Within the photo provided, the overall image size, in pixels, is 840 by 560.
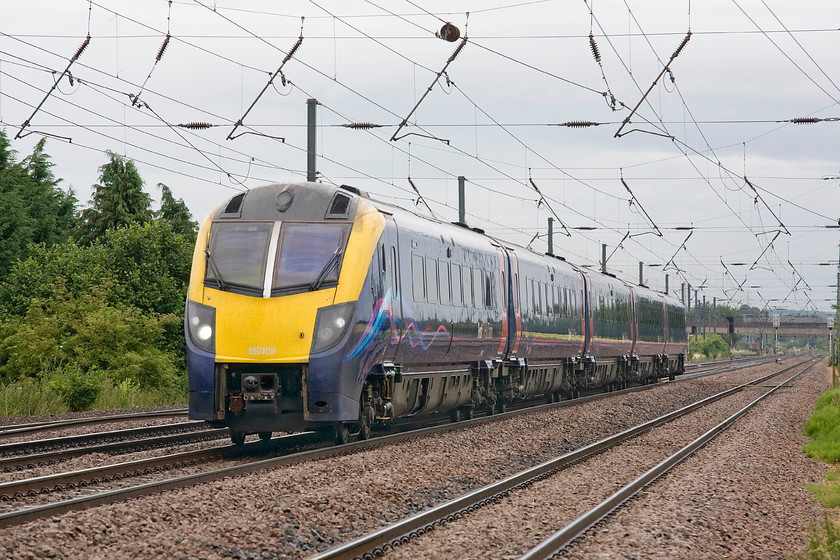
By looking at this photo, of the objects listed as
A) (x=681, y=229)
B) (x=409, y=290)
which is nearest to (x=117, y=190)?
(x=681, y=229)

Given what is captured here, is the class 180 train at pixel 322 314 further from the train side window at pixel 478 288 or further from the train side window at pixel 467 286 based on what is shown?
the train side window at pixel 478 288

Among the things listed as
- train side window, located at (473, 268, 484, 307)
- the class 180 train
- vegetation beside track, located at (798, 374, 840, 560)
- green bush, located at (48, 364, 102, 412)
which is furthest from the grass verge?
green bush, located at (48, 364, 102, 412)

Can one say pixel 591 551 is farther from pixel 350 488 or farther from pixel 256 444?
pixel 256 444

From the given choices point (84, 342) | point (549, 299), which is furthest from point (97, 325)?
point (549, 299)

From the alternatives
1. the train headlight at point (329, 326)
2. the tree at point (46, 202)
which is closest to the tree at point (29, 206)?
the tree at point (46, 202)

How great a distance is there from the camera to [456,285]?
64.8 feet

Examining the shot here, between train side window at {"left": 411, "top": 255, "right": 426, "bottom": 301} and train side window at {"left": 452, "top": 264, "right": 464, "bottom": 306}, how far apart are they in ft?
5.90

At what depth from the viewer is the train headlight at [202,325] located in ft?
47.1

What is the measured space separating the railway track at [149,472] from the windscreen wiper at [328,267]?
2.16 m

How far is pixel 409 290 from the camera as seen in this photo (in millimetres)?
17031

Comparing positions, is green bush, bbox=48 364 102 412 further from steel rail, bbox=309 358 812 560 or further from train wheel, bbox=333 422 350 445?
steel rail, bbox=309 358 812 560

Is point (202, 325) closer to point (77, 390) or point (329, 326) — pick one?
point (329, 326)

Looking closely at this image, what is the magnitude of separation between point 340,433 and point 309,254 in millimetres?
2608

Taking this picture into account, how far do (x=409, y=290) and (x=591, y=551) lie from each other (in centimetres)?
861
